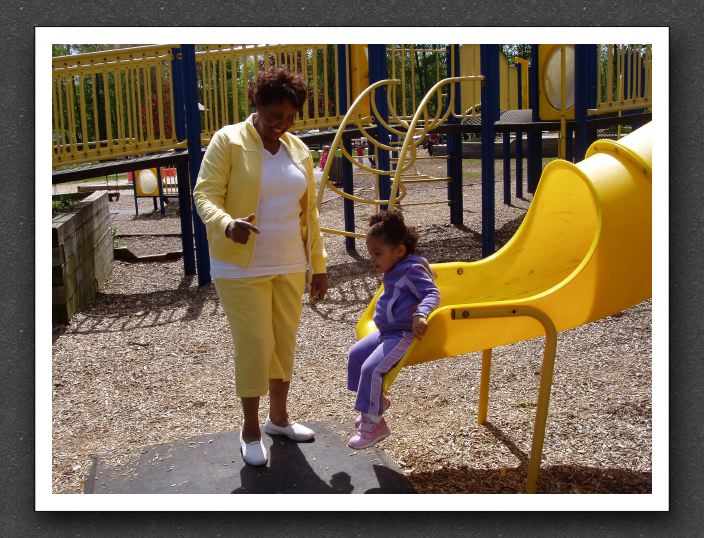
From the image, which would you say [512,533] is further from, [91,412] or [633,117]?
[633,117]

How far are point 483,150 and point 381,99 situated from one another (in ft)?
3.84

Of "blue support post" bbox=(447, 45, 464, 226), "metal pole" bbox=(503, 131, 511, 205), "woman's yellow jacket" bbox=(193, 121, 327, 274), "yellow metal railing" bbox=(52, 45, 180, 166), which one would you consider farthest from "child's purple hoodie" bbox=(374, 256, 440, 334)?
"metal pole" bbox=(503, 131, 511, 205)

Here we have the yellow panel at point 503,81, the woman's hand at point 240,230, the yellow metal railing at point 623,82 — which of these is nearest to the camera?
the woman's hand at point 240,230

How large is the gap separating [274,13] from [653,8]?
52.7 inches

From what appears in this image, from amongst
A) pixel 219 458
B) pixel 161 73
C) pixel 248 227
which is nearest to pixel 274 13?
pixel 248 227

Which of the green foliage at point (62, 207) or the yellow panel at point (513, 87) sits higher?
the yellow panel at point (513, 87)

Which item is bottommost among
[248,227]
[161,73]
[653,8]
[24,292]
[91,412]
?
[91,412]

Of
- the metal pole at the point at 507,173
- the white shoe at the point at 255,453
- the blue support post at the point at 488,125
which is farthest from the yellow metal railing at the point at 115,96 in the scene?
the metal pole at the point at 507,173

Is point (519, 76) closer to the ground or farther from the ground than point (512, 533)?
farther from the ground

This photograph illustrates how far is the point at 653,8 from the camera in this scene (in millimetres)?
3006

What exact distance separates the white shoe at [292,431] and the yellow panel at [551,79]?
258 inches

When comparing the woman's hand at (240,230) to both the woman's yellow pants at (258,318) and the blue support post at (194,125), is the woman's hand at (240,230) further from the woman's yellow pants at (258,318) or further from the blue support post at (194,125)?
the blue support post at (194,125)

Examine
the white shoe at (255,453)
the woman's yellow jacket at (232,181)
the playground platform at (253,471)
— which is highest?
the woman's yellow jacket at (232,181)

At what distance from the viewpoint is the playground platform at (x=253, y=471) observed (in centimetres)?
355
